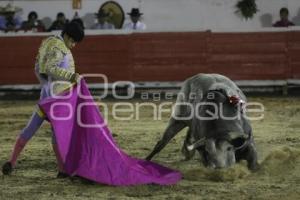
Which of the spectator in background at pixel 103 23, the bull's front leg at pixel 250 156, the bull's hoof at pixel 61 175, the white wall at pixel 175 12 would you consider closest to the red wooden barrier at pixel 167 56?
the spectator in background at pixel 103 23

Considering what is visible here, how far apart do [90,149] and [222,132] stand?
0.97 meters

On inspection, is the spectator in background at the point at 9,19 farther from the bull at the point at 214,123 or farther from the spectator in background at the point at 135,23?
the bull at the point at 214,123

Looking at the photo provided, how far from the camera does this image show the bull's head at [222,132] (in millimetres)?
4918

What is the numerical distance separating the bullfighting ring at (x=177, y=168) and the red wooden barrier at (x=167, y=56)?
3.13 metres

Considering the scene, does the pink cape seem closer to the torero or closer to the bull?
the torero

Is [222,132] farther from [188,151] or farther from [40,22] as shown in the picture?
[40,22]

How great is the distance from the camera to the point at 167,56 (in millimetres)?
11227

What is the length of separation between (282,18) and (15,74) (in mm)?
4573

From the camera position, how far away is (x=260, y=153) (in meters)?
6.02

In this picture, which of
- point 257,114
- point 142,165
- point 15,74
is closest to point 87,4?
point 15,74

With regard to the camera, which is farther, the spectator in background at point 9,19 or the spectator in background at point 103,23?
the spectator in background at point 9,19

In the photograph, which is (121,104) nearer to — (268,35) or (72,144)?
(268,35)

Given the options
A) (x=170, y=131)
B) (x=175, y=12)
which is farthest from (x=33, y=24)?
(x=170, y=131)

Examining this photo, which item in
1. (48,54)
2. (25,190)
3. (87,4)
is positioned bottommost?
(25,190)
